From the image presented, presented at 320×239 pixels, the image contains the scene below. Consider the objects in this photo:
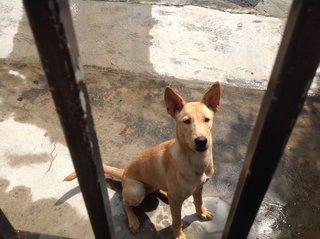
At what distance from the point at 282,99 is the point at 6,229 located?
1.86 meters

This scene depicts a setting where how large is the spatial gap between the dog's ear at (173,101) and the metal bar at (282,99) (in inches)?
62.0

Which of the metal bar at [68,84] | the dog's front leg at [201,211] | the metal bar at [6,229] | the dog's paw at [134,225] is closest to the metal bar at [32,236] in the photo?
the metal bar at [6,229]

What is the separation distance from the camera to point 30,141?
4480 millimetres

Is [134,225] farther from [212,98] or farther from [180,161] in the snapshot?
[212,98]

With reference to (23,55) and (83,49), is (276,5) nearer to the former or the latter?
(83,49)

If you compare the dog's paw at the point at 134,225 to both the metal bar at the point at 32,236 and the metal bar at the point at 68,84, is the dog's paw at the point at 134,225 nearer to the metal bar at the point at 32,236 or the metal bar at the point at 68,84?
the metal bar at the point at 32,236

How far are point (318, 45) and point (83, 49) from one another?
17.5 feet

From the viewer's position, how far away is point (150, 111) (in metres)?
4.94

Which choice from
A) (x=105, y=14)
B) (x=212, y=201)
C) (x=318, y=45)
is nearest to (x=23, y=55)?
(x=105, y=14)

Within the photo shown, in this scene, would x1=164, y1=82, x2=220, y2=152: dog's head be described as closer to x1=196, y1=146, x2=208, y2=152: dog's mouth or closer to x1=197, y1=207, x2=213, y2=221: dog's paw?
x1=196, y1=146, x2=208, y2=152: dog's mouth

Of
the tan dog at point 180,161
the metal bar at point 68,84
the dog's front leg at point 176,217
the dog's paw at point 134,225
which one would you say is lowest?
the dog's paw at point 134,225

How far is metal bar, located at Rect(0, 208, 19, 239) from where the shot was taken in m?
2.13

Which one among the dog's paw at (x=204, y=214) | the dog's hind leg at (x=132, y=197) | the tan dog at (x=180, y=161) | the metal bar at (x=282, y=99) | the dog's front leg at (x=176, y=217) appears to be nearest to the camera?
the metal bar at (x=282, y=99)

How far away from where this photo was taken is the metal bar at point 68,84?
3.07ft
